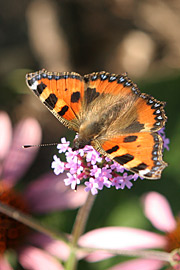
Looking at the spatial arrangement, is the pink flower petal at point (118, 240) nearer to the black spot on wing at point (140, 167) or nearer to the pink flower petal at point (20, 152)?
the pink flower petal at point (20, 152)

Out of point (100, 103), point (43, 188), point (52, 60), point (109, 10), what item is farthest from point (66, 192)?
point (109, 10)

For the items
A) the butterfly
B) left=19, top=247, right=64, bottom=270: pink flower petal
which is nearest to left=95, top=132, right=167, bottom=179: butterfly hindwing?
the butterfly

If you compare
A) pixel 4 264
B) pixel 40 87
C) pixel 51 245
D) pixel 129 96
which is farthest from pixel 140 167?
pixel 4 264

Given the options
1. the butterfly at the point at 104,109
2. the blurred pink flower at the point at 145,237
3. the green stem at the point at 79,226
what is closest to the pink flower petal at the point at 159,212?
the blurred pink flower at the point at 145,237

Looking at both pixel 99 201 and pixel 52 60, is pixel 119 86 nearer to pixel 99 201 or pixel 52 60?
pixel 99 201

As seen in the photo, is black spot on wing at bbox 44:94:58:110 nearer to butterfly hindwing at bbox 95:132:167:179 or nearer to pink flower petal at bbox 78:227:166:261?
butterfly hindwing at bbox 95:132:167:179
